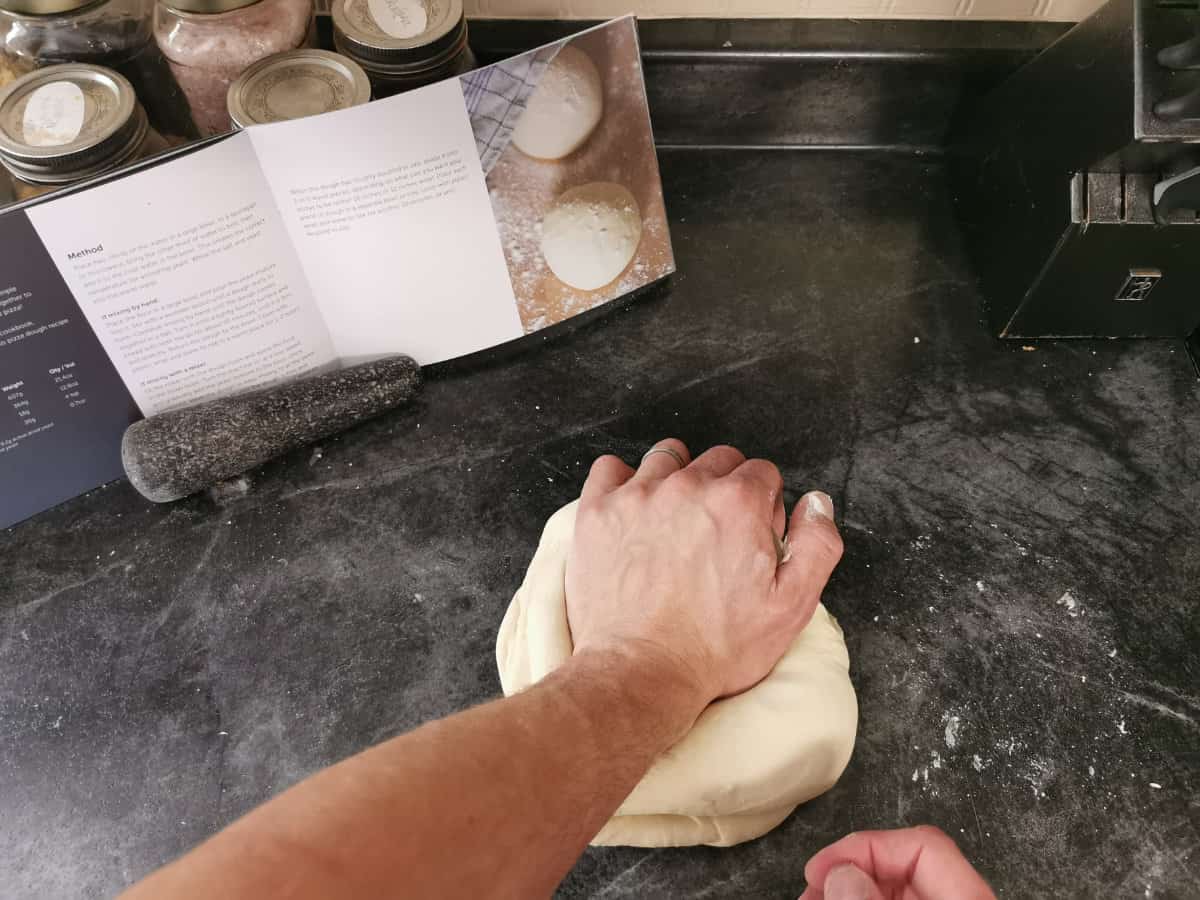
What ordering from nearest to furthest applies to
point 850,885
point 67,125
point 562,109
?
1. point 850,885
2. point 67,125
3. point 562,109

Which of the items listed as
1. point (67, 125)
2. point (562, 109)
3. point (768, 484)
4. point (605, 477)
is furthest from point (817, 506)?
point (67, 125)

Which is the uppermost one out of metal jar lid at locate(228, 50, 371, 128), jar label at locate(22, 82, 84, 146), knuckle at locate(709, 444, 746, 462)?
jar label at locate(22, 82, 84, 146)

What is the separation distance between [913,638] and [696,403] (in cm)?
27

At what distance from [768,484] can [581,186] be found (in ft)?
1.01

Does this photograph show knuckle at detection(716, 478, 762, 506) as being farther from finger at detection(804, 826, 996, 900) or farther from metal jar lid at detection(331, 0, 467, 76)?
metal jar lid at detection(331, 0, 467, 76)

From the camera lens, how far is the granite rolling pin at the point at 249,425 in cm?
70

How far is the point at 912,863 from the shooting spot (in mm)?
501

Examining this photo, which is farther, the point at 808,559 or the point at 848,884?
the point at 808,559

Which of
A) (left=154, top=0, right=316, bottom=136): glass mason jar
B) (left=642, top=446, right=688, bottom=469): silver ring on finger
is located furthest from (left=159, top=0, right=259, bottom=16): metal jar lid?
(left=642, top=446, right=688, bottom=469): silver ring on finger

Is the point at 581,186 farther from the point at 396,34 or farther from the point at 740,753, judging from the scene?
the point at 740,753

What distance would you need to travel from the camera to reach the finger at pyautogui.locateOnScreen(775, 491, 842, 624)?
601mm

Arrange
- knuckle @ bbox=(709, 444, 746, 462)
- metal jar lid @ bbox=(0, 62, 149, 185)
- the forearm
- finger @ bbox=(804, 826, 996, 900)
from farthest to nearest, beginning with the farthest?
1. knuckle @ bbox=(709, 444, 746, 462)
2. metal jar lid @ bbox=(0, 62, 149, 185)
3. finger @ bbox=(804, 826, 996, 900)
4. the forearm

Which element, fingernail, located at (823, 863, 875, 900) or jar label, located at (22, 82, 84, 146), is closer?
fingernail, located at (823, 863, 875, 900)

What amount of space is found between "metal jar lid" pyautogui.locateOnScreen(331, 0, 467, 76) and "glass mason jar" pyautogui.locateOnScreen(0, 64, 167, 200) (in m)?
0.16
